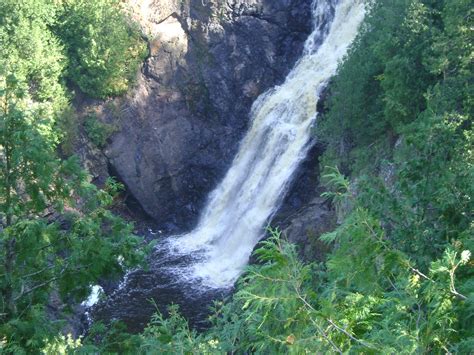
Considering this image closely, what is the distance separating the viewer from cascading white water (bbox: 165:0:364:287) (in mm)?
22766

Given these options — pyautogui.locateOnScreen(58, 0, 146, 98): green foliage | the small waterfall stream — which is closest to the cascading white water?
the small waterfall stream

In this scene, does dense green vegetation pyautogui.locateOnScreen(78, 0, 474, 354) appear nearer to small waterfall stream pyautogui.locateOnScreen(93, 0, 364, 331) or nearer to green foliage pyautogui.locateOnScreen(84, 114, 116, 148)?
small waterfall stream pyautogui.locateOnScreen(93, 0, 364, 331)

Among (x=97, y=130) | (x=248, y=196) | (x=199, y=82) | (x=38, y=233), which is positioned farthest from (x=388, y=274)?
(x=199, y=82)

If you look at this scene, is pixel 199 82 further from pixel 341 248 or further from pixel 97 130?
pixel 341 248

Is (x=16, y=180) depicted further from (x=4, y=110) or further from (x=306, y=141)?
(x=306, y=141)

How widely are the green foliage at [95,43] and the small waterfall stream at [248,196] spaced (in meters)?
7.16

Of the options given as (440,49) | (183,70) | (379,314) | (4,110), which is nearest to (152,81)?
(183,70)

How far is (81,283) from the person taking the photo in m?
8.20

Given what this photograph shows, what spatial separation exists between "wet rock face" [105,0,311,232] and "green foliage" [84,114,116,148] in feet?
5.57

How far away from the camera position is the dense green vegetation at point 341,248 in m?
4.88

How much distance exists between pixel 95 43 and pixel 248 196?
10.1 meters

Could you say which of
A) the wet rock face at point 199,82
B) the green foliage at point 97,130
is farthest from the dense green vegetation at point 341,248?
the green foliage at point 97,130

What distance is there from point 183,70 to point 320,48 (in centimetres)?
696

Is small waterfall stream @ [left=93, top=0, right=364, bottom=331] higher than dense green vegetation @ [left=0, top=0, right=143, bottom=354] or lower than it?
lower
